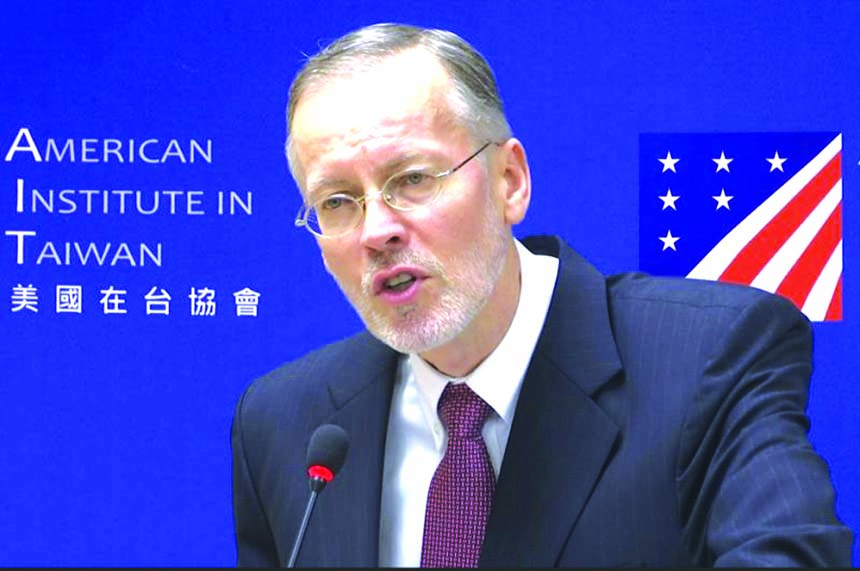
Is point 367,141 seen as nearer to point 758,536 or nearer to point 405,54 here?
point 405,54

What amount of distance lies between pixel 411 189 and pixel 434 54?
7.9 inches

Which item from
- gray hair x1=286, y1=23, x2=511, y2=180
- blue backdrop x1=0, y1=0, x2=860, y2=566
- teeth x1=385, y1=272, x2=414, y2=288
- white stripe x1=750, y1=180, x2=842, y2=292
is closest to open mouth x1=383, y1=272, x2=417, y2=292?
teeth x1=385, y1=272, x2=414, y2=288

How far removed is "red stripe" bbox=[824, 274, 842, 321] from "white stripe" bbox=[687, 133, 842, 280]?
19cm

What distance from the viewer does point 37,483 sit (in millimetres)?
2598

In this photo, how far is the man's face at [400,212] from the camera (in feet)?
4.81

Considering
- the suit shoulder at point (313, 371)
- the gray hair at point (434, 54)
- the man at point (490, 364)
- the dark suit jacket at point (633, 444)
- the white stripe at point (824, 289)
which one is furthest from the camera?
the white stripe at point (824, 289)

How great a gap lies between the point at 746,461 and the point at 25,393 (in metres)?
1.78

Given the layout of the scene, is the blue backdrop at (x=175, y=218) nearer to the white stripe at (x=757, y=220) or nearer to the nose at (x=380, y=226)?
the white stripe at (x=757, y=220)

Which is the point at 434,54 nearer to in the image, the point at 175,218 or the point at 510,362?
the point at 510,362

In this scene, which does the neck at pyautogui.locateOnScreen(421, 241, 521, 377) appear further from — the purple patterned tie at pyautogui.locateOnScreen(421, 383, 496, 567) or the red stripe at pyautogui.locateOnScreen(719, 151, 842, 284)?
the red stripe at pyautogui.locateOnScreen(719, 151, 842, 284)

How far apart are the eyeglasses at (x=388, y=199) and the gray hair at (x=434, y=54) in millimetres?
88

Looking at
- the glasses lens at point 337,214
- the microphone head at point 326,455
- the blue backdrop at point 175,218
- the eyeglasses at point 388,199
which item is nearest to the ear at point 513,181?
the eyeglasses at point 388,199

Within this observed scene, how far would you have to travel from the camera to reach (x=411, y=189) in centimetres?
148

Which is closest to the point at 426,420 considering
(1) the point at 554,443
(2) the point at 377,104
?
(1) the point at 554,443
